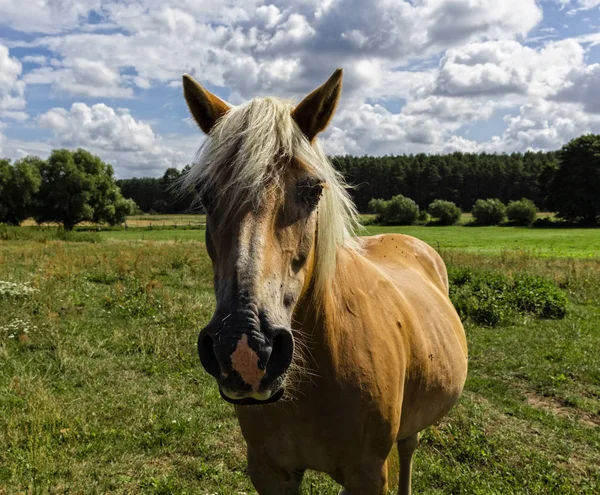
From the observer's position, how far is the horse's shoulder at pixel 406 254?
3.90 m

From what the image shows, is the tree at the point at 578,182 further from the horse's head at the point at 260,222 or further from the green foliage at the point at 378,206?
the horse's head at the point at 260,222

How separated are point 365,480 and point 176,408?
12.5 ft

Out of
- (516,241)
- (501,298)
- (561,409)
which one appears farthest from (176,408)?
(516,241)

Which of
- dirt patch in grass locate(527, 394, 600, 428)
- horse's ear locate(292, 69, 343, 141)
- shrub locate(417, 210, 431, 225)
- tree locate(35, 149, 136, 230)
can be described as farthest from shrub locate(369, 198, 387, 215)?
horse's ear locate(292, 69, 343, 141)

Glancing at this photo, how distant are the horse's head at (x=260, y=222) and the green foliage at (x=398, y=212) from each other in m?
63.7

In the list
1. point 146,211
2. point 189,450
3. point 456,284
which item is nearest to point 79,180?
point 146,211

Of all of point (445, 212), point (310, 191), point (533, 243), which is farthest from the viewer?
point (445, 212)

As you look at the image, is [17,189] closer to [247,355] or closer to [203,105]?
[203,105]

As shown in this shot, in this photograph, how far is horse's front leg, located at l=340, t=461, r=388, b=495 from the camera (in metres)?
2.15

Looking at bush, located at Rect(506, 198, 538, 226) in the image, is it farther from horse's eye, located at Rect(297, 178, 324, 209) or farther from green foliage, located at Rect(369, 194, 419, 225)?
horse's eye, located at Rect(297, 178, 324, 209)

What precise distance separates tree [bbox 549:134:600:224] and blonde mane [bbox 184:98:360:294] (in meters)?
63.9

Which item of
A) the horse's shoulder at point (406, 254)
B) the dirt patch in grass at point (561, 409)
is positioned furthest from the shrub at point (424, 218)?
the horse's shoulder at point (406, 254)

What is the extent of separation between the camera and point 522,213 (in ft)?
198

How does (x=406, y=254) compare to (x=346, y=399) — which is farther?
(x=406, y=254)
